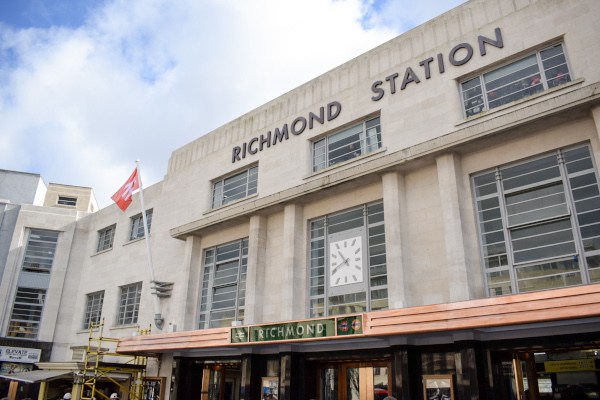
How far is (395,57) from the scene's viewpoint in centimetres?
1554

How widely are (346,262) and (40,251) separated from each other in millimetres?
19571

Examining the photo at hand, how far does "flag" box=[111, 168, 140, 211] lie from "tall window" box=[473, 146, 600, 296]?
48.1 ft

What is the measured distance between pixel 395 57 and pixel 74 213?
20.6 m

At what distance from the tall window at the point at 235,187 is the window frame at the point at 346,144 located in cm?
287

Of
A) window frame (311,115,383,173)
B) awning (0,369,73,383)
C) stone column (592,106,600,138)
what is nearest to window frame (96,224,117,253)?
awning (0,369,73,383)

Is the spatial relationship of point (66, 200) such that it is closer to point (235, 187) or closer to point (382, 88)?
point (235, 187)

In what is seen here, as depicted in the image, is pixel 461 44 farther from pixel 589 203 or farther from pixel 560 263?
pixel 560 263

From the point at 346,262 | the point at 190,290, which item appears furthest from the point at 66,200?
the point at 346,262

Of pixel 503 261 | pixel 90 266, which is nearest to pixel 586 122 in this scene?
pixel 503 261

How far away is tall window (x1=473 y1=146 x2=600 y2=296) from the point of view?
35.8ft

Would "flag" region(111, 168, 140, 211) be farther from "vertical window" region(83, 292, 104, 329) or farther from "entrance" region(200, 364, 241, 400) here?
"entrance" region(200, 364, 241, 400)

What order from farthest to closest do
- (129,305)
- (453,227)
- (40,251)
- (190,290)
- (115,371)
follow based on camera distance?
(40,251) < (129,305) < (115,371) < (190,290) < (453,227)

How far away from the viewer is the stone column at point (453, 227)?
38.1 ft

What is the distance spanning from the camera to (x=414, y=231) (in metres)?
13.4
